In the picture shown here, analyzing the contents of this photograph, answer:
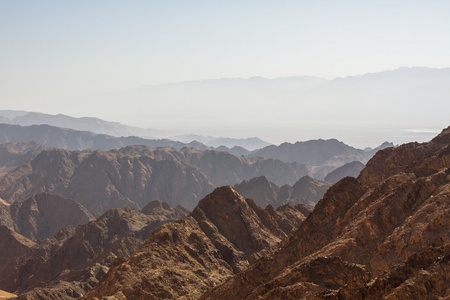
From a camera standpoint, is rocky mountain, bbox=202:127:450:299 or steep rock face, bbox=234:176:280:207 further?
steep rock face, bbox=234:176:280:207

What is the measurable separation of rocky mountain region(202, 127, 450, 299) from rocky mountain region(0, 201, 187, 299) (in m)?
45.1

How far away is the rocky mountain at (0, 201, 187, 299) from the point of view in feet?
294

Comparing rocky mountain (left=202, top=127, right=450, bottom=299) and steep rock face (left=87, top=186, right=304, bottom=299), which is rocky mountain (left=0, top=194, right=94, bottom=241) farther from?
rocky mountain (left=202, top=127, right=450, bottom=299)

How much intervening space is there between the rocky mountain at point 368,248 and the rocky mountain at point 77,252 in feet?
148

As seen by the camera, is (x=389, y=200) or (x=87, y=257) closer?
(x=389, y=200)

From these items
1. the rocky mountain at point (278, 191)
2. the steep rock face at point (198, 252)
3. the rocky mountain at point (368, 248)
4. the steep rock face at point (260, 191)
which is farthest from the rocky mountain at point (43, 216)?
the rocky mountain at point (368, 248)

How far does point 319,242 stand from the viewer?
46156mm

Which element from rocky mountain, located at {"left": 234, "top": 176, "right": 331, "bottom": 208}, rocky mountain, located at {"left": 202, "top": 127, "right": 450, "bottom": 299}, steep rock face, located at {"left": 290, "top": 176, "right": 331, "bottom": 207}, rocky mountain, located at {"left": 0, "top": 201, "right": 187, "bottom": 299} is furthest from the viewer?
rocky mountain, located at {"left": 234, "top": 176, "right": 331, "bottom": 208}

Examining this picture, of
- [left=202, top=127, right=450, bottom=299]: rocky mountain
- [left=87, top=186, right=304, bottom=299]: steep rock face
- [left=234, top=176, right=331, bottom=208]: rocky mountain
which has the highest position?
[left=202, top=127, right=450, bottom=299]: rocky mountain

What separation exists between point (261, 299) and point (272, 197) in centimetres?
15171

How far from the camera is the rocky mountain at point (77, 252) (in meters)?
89.5

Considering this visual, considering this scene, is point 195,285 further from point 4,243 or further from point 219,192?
point 4,243

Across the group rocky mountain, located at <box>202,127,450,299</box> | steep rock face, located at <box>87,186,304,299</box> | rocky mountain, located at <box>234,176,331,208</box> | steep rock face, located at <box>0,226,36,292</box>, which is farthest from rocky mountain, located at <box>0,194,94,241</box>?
rocky mountain, located at <box>202,127,450,299</box>

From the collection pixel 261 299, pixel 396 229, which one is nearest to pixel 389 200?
pixel 396 229
